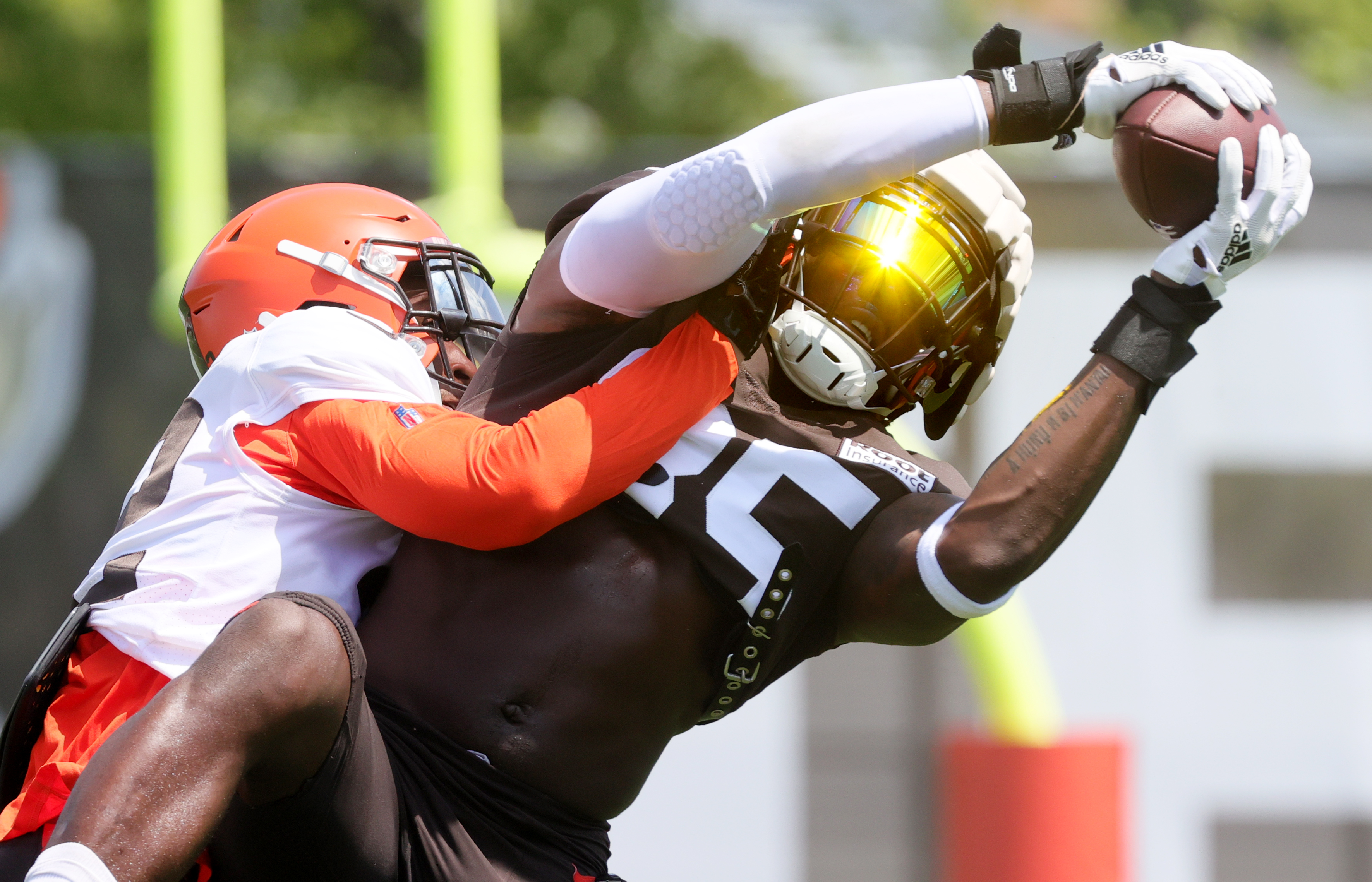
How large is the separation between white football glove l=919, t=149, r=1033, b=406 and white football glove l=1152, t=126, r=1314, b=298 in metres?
0.32

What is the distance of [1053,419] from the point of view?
5.64 ft

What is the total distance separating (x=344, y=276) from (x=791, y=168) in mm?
901

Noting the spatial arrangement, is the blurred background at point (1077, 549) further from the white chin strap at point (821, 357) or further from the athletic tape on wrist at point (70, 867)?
the athletic tape on wrist at point (70, 867)

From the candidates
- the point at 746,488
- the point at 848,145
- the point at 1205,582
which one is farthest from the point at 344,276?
the point at 1205,582

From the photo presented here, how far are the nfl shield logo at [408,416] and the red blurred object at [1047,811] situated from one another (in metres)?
2.87

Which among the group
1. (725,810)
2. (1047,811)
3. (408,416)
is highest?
(408,416)

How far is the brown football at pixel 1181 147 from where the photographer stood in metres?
1.71

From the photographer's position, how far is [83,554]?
4.88 meters

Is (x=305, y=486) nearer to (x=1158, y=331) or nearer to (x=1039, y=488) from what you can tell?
(x=1039, y=488)

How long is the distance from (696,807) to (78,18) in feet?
22.9

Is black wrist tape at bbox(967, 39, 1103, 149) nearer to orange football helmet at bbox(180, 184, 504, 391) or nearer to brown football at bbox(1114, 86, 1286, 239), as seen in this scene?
brown football at bbox(1114, 86, 1286, 239)

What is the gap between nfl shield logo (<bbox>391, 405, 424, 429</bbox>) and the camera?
A: 6.00 feet

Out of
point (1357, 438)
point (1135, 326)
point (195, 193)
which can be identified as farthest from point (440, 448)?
point (1357, 438)

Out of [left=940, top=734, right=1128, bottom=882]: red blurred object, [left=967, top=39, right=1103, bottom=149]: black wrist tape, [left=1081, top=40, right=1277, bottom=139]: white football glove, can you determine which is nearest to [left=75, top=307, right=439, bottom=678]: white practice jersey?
[left=967, top=39, right=1103, bottom=149]: black wrist tape
